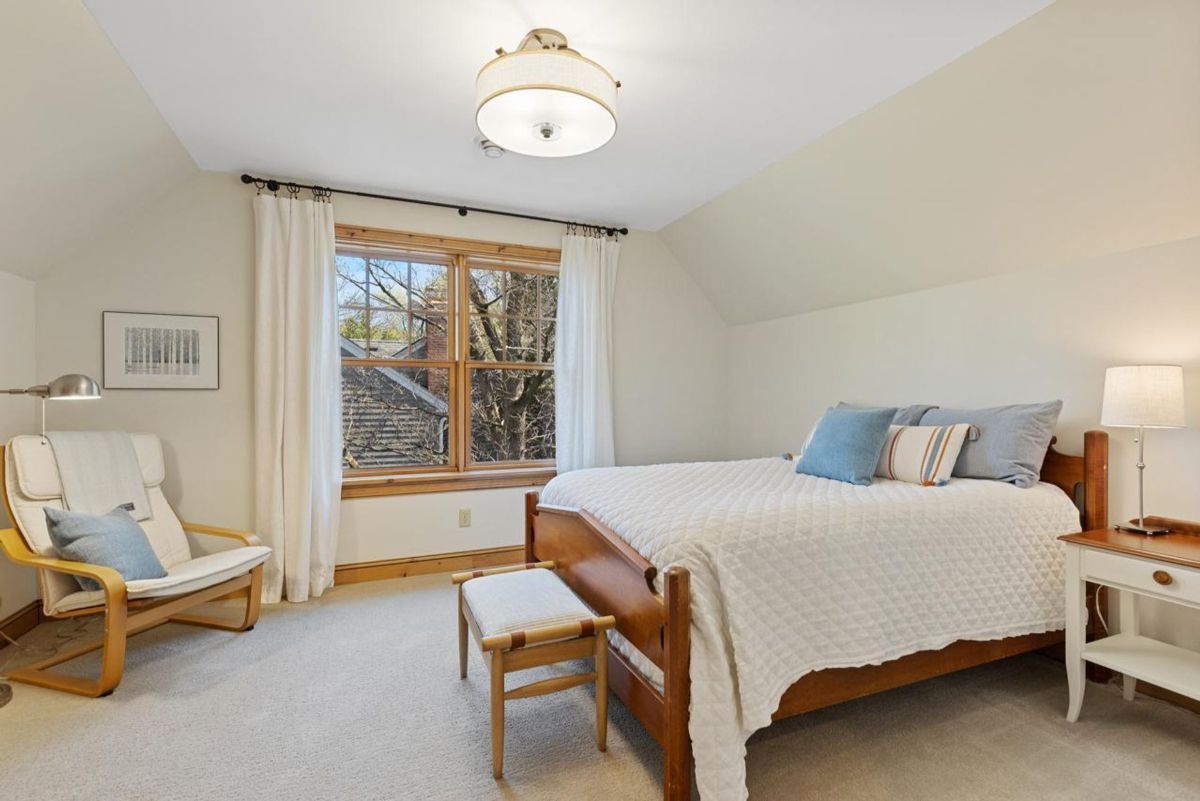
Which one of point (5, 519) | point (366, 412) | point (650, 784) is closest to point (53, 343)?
point (5, 519)

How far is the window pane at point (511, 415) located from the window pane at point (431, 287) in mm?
526

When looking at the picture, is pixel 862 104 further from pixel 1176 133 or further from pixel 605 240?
pixel 605 240

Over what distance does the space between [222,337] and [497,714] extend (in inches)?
106

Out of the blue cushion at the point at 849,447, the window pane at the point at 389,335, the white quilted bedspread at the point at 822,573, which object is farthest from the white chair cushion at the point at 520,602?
the window pane at the point at 389,335

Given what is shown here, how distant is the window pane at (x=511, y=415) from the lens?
4020 mm

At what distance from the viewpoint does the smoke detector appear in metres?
2.82

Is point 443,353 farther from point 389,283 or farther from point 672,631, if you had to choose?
point 672,631

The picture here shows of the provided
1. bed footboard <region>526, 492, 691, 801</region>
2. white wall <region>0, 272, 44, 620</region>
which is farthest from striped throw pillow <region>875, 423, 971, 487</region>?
white wall <region>0, 272, 44, 620</region>

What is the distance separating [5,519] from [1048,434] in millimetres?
4648

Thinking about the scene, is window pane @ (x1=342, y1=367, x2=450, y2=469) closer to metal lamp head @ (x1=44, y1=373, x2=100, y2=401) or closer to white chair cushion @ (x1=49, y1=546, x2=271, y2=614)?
white chair cushion @ (x1=49, y1=546, x2=271, y2=614)

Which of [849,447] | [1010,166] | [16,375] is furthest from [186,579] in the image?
[1010,166]

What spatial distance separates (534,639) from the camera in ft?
5.76

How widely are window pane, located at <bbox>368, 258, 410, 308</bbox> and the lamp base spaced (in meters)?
3.83

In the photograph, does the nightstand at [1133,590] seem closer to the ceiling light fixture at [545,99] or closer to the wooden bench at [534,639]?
the wooden bench at [534,639]
